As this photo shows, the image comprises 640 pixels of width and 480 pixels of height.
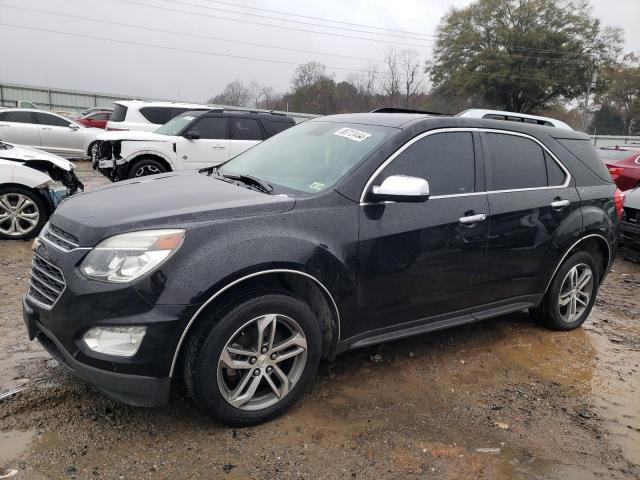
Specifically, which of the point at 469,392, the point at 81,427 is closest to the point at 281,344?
the point at 81,427

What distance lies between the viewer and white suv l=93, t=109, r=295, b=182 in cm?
969

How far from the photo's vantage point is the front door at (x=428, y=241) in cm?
317

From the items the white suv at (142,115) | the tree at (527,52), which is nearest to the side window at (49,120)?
the white suv at (142,115)

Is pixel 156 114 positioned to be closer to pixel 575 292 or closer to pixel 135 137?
pixel 135 137

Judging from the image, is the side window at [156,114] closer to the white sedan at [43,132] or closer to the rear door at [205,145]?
the white sedan at [43,132]

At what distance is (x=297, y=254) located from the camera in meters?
2.83

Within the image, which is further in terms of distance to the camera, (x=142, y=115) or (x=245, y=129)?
(x=142, y=115)

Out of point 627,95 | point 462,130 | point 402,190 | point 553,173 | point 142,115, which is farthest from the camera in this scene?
point 627,95

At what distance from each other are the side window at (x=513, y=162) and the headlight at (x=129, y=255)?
7.86 ft

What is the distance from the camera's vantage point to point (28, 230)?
6648 mm

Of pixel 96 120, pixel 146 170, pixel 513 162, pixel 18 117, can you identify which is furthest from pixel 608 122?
pixel 513 162

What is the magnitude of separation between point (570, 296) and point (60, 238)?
4102mm

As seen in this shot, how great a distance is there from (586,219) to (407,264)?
206cm

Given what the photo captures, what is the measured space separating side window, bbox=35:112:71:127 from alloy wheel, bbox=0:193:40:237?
1001 cm
